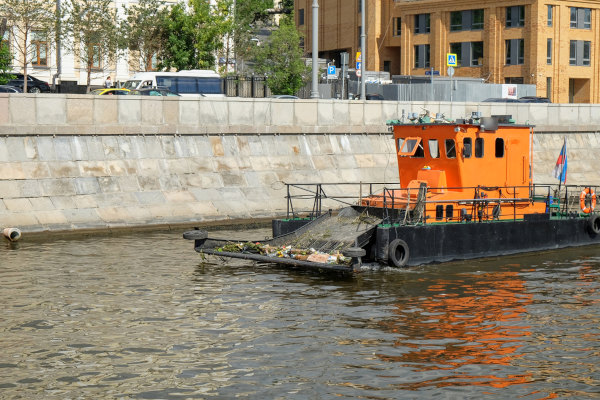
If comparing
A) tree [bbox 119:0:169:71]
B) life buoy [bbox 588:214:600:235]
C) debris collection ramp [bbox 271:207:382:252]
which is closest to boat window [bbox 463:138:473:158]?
debris collection ramp [bbox 271:207:382:252]

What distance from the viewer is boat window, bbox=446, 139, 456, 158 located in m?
27.9

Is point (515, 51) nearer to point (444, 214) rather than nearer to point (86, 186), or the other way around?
point (86, 186)

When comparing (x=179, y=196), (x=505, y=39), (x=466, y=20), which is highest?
(x=466, y=20)

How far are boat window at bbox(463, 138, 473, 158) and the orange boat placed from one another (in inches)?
1.1

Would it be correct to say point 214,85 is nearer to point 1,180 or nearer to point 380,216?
point 1,180

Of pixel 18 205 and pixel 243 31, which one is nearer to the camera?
pixel 18 205

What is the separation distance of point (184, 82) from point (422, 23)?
35.3m

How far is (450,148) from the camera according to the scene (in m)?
28.0

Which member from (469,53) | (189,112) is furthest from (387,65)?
(189,112)

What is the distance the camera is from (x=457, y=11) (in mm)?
82438

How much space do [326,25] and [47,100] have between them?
65484 millimetres

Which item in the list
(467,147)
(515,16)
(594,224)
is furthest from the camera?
(515,16)

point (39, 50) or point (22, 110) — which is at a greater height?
point (39, 50)

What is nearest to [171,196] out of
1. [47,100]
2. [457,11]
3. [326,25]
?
[47,100]
